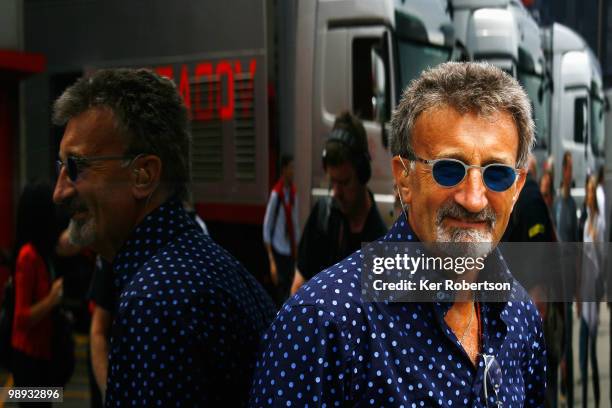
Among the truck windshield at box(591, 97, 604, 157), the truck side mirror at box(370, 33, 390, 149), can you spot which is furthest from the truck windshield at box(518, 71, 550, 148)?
the truck side mirror at box(370, 33, 390, 149)

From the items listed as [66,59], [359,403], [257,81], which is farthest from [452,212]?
[66,59]

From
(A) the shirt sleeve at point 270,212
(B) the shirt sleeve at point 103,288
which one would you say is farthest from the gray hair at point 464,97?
(B) the shirt sleeve at point 103,288

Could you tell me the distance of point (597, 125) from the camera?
1870 millimetres

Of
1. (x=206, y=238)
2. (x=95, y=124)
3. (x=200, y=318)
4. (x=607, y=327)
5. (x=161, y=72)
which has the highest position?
(x=161, y=72)

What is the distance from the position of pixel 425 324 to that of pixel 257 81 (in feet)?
2.61

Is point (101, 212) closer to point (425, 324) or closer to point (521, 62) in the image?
point (425, 324)

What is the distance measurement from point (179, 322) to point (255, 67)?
0.66 metres

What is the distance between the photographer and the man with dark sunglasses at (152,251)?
1383 mm

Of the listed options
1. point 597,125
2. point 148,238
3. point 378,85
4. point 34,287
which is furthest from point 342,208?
point 34,287

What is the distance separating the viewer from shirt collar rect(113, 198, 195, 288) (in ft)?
5.11

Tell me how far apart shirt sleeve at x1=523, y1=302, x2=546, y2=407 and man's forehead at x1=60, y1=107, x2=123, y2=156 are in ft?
2.91

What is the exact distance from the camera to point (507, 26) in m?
1.80

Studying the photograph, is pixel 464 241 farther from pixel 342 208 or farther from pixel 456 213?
pixel 342 208

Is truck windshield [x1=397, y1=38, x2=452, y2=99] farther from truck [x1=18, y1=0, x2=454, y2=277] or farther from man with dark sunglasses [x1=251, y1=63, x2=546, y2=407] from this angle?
man with dark sunglasses [x1=251, y1=63, x2=546, y2=407]
